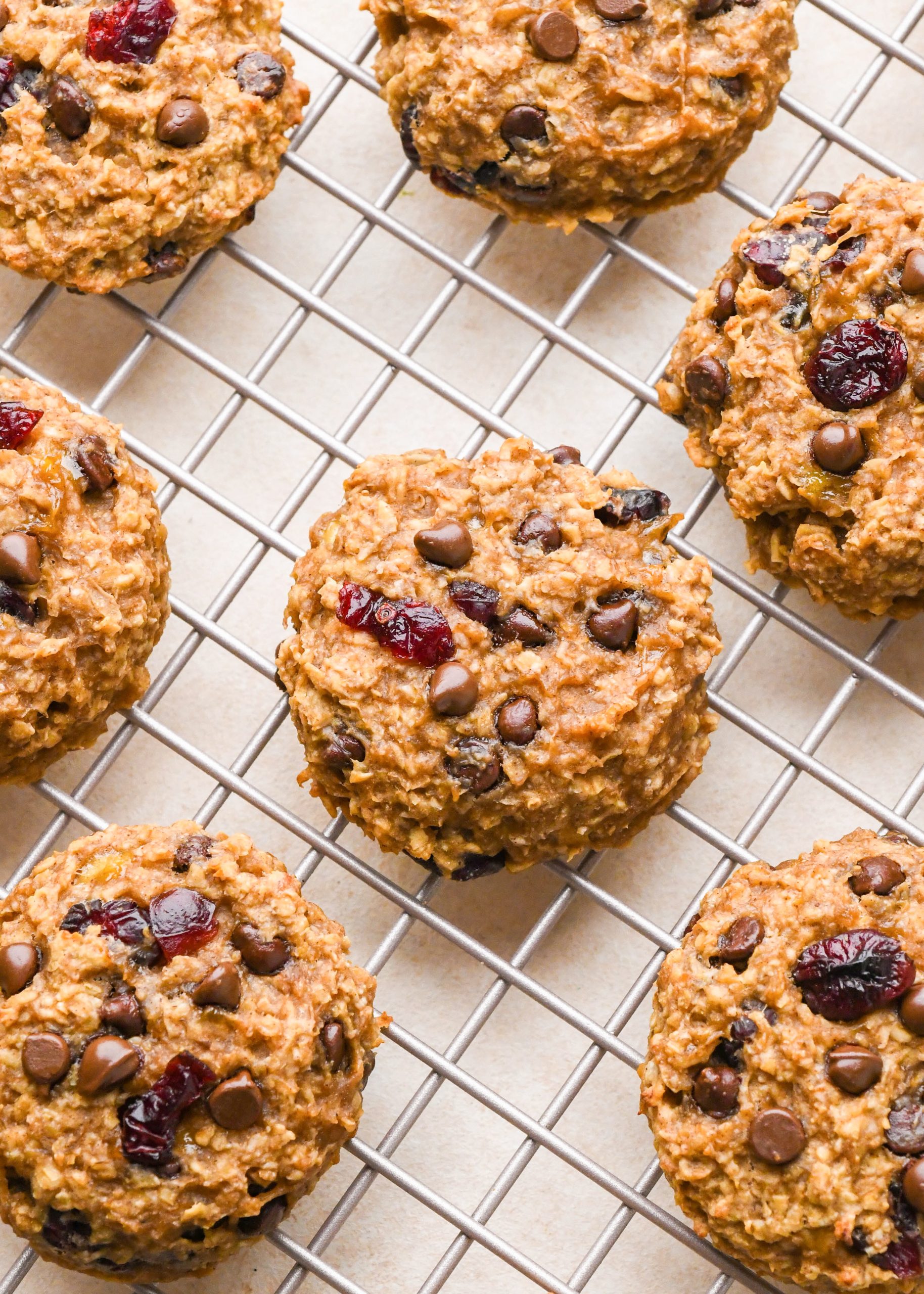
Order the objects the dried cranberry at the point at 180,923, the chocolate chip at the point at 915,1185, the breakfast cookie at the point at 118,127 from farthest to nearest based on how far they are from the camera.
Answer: the breakfast cookie at the point at 118,127 < the dried cranberry at the point at 180,923 < the chocolate chip at the point at 915,1185

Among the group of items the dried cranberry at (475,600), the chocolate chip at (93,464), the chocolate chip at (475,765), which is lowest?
the chocolate chip at (475,765)

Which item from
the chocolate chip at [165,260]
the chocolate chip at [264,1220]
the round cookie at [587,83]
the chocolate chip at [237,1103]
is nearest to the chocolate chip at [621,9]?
the round cookie at [587,83]

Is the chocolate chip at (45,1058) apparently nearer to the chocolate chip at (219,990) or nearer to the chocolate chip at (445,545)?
the chocolate chip at (219,990)

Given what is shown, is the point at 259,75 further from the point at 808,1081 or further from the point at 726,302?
the point at 808,1081

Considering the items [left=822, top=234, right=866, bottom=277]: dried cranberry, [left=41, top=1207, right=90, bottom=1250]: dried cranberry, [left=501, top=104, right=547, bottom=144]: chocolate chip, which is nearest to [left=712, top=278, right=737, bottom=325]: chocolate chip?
[left=822, top=234, right=866, bottom=277]: dried cranberry

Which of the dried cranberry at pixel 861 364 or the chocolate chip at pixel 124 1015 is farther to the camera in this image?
the dried cranberry at pixel 861 364

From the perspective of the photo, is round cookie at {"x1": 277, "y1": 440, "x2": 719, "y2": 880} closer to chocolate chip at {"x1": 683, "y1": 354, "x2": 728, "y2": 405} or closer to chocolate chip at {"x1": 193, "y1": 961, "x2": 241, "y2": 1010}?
chocolate chip at {"x1": 683, "y1": 354, "x2": 728, "y2": 405}
